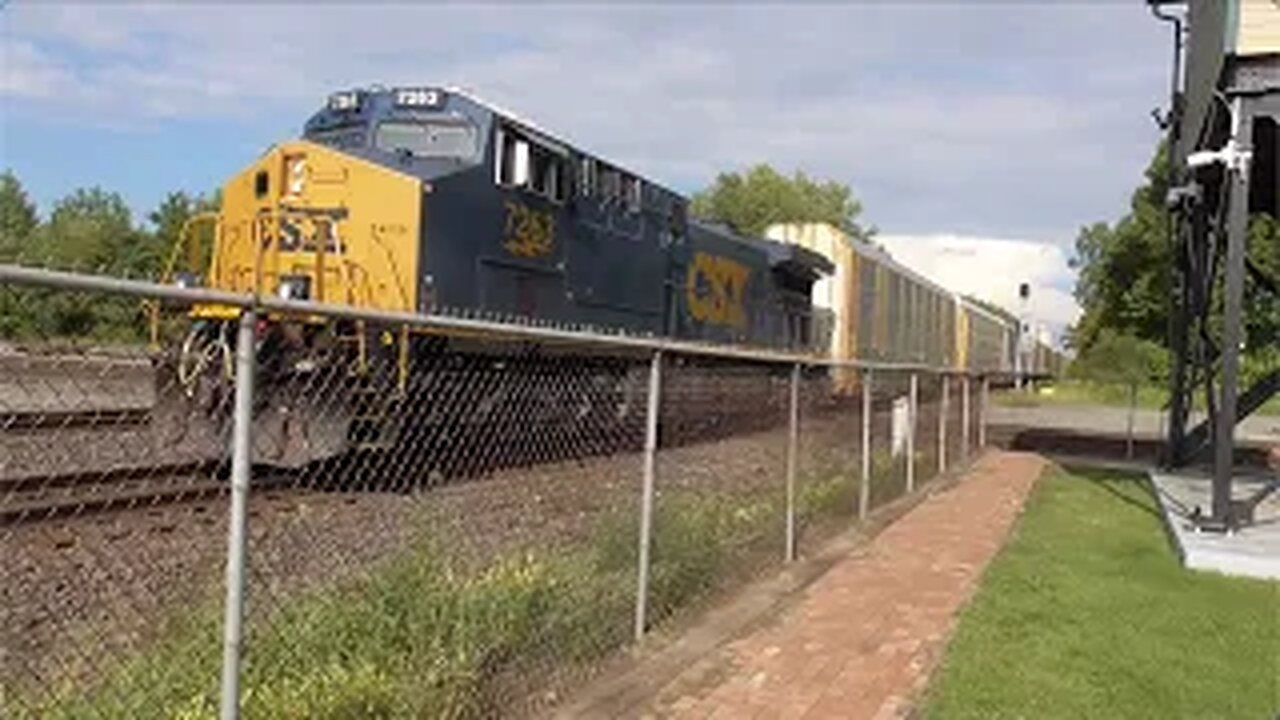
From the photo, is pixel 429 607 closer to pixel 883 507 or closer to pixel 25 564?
pixel 25 564

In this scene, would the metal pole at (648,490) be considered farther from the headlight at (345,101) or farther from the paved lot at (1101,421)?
the paved lot at (1101,421)

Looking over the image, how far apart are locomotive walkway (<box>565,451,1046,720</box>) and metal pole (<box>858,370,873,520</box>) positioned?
451mm

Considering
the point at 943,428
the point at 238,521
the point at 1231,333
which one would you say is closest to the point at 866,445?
the point at 1231,333

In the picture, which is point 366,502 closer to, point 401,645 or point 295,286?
point 401,645

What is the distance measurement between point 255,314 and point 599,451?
6.09 meters

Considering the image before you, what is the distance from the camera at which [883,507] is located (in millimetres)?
12844

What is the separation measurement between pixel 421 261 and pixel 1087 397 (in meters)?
47.6

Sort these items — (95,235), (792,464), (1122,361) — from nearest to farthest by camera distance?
(792,464) → (95,235) → (1122,361)

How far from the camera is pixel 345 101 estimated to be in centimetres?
1446

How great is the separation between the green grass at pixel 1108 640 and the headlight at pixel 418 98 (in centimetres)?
762

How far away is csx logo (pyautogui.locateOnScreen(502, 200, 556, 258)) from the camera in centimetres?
1351

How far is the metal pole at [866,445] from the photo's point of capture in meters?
11.0

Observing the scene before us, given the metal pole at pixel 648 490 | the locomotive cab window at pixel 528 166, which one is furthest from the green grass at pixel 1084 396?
the metal pole at pixel 648 490

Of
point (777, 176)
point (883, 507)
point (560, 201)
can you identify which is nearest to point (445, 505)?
point (883, 507)
